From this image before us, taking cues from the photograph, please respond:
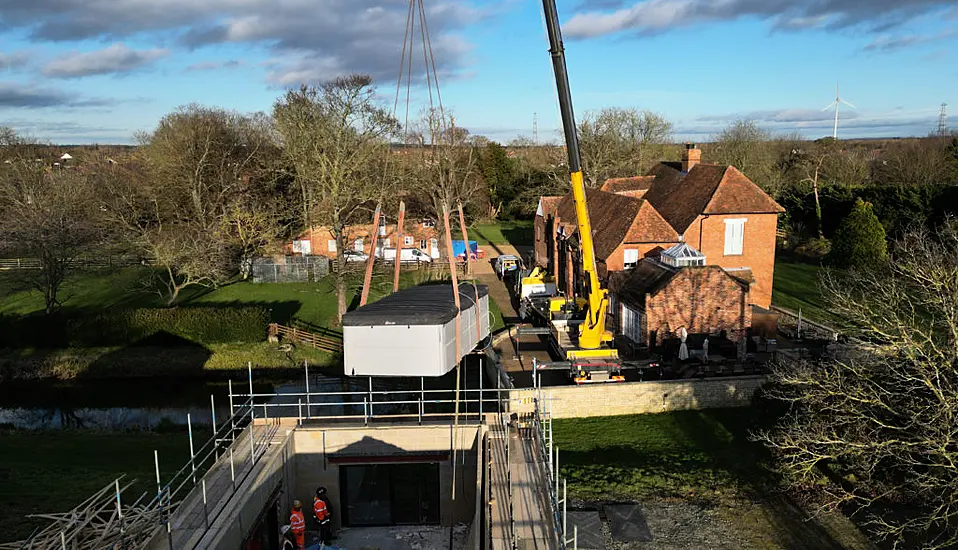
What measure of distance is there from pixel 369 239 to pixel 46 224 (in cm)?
1788

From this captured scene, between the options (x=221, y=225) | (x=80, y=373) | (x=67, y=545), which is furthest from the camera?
(x=221, y=225)

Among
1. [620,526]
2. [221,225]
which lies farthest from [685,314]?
[221,225]

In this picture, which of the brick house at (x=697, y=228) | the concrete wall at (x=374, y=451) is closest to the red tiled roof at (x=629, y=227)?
the brick house at (x=697, y=228)

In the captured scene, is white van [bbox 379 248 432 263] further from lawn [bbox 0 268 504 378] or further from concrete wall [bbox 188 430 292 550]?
concrete wall [bbox 188 430 292 550]

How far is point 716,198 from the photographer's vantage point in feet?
101

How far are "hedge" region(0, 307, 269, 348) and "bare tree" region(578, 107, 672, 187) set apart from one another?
33.1 metres

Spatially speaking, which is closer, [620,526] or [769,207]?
[620,526]

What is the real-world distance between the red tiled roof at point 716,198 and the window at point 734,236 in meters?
0.56

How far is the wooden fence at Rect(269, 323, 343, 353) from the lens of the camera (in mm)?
28641

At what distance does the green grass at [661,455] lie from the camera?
51.3ft

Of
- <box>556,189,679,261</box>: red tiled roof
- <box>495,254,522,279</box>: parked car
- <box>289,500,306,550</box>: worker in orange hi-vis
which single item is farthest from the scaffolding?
<box>495,254,522,279</box>: parked car

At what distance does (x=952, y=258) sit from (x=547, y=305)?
16479 millimetres

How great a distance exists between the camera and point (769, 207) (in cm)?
3081

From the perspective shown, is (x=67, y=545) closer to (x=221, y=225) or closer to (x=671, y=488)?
(x=671, y=488)
